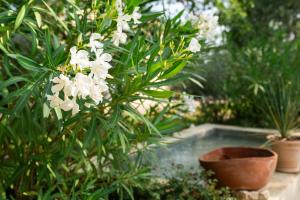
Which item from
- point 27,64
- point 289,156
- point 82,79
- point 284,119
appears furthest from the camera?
point 284,119

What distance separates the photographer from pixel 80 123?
2.05m

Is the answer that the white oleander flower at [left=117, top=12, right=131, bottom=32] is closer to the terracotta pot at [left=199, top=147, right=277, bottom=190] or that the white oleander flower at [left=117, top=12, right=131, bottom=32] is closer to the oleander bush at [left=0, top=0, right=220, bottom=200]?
the oleander bush at [left=0, top=0, right=220, bottom=200]

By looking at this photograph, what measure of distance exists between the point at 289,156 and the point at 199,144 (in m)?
2.02

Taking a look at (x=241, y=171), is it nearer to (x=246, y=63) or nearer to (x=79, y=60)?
(x=79, y=60)

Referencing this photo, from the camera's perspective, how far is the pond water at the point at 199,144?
16.5ft

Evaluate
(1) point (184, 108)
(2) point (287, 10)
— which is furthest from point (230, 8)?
(2) point (287, 10)

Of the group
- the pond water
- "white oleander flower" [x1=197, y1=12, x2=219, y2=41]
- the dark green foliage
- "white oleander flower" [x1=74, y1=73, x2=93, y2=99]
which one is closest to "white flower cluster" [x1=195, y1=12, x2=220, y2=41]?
"white oleander flower" [x1=197, y1=12, x2=219, y2=41]

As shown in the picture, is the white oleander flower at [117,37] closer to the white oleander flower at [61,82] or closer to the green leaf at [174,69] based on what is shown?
the green leaf at [174,69]

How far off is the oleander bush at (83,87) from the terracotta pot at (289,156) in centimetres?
186

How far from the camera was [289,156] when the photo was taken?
161 inches

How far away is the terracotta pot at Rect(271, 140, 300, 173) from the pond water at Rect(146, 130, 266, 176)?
957 mm

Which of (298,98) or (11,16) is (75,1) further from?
(298,98)

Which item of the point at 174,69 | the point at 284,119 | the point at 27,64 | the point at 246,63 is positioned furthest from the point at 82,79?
the point at 246,63

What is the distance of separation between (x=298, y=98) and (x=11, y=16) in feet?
11.4
